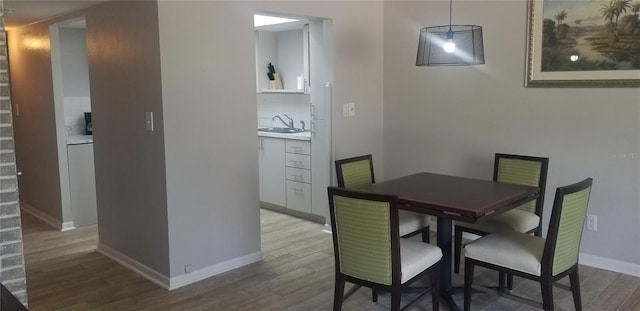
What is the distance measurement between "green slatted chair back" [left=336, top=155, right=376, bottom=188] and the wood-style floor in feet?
2.19

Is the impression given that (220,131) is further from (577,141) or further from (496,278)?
(577,141)

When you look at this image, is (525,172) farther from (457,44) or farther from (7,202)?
(7,202)

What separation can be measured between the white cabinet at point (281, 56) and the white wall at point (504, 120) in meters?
1.39

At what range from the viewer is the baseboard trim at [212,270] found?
3430mm

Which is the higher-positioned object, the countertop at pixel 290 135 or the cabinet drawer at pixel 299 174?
the countertop at pixel 290 135

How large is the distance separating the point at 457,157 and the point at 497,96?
61 centimetres

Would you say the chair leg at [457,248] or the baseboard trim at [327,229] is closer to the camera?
the chair leg at [457,248]

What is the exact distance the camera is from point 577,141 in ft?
12.1

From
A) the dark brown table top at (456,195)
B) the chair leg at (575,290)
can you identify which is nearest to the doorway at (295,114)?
the dark brown table top at (456,195)

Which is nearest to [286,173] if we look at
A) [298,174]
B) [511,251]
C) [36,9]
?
[298,174]

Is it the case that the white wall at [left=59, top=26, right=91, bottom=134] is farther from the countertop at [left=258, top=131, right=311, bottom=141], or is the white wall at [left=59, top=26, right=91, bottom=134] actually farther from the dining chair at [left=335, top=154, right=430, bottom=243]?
the dining chair at [left=335, top=154, right=430, bottom=243]

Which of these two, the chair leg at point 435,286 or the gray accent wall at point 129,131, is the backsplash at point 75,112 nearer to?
the gray accent wall at point 129,131

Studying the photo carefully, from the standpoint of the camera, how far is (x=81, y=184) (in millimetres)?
4898

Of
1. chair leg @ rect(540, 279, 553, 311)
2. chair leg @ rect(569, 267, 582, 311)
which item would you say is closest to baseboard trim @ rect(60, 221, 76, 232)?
chair leg @ rect(540, 279, 553, 311)
